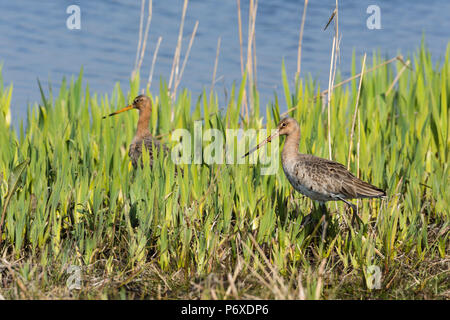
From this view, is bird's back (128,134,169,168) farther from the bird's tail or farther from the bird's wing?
the bird's tail

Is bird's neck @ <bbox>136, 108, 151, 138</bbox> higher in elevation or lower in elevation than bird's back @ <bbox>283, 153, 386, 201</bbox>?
higher

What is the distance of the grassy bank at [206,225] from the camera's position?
450 cm

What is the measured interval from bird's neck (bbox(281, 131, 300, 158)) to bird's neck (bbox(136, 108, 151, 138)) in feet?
6.73

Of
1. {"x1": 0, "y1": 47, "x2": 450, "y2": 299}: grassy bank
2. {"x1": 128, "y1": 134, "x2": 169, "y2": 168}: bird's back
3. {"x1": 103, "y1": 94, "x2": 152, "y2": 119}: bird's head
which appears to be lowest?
{"x1": 0, "y1": 47, "x2": 450, "y2": 299}: grassy bank

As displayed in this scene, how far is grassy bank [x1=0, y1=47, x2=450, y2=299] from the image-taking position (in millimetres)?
4504

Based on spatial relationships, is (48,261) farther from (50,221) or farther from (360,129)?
(360,129)

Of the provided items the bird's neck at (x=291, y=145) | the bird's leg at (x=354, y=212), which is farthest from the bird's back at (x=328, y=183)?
the bird's neck at (x=291, y=145)

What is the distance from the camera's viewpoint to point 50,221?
5.07 metres

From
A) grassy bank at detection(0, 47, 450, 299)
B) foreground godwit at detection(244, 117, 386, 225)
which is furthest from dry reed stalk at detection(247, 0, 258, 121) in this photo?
foreground godwit at detection(244, 117, 386, 225)

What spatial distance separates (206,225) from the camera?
497 centimetres

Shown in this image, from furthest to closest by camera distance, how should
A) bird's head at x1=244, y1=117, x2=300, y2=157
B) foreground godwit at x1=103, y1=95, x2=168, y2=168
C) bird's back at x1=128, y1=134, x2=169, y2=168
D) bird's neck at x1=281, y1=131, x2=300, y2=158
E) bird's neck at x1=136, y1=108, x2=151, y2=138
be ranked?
bird's neck at x1=136, y1=108, x2=151, y2=138 < foreground godwit at x1=103, y1=95, x2=168, y2=168 < bird's back at x1=128, y1=134, x2=169, y2=168 < bird's head at x1=244, y1=117, x2=300, y2=157 < bird's neck at x1=281, y1=131, x2=300, y2=158

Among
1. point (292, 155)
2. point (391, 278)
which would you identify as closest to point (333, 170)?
point (292, 155)

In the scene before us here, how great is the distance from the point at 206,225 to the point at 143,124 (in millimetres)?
2588

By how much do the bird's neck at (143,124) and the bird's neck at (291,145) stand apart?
2051 mm
